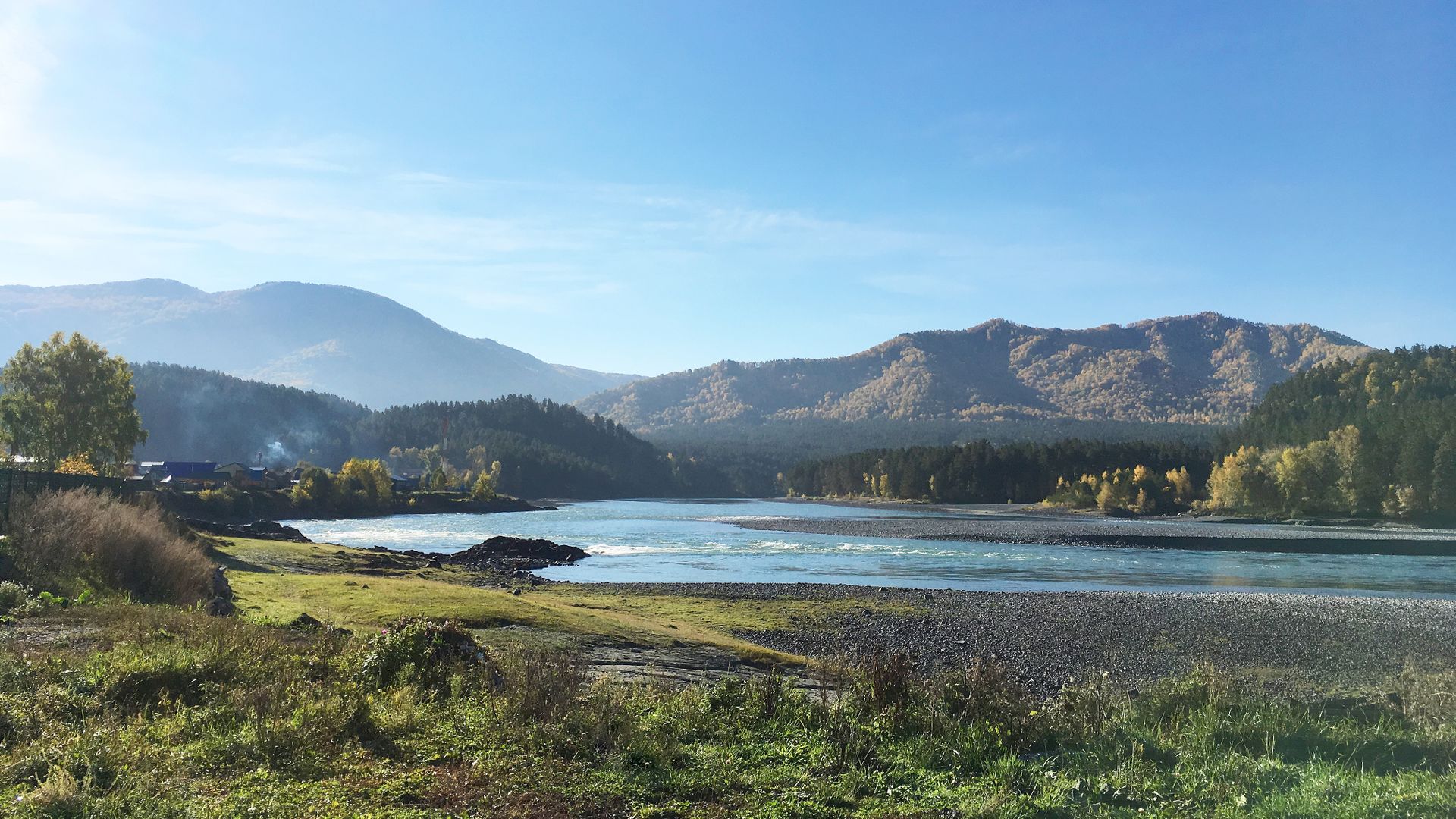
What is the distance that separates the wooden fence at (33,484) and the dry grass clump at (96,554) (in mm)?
833

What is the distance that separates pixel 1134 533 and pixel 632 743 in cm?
10391

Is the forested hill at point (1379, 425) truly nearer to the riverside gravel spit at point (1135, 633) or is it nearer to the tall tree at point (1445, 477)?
the tall tree at point (1445, 477)

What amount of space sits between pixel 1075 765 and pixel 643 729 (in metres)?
4.93

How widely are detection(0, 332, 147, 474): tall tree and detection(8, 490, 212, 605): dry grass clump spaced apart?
56.2 metres

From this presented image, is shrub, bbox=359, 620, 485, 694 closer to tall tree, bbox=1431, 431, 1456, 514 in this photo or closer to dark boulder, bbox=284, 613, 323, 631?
dark boulder, bbox=284, 613, 323, 631

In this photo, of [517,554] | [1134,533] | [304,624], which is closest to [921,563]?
[517,554]

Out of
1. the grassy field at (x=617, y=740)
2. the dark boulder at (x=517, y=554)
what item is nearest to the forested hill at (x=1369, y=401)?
the dark boulder at (x=517, y=554)

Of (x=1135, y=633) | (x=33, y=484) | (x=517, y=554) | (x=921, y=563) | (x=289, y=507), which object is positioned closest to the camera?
(x=33, y=484)

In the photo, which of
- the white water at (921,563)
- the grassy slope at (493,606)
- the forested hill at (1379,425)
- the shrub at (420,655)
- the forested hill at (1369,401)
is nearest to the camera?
the shrub at (420,655)

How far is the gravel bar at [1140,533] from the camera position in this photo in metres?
83.6

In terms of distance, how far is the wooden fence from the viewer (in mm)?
25984

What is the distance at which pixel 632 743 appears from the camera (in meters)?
10.5

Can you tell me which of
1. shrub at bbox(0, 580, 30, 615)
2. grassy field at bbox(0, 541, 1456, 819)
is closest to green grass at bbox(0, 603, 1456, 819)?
grassy field at bbox(0, 541, 1456, 819)

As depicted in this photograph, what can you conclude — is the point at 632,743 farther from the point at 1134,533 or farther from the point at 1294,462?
the point at 1294,462
